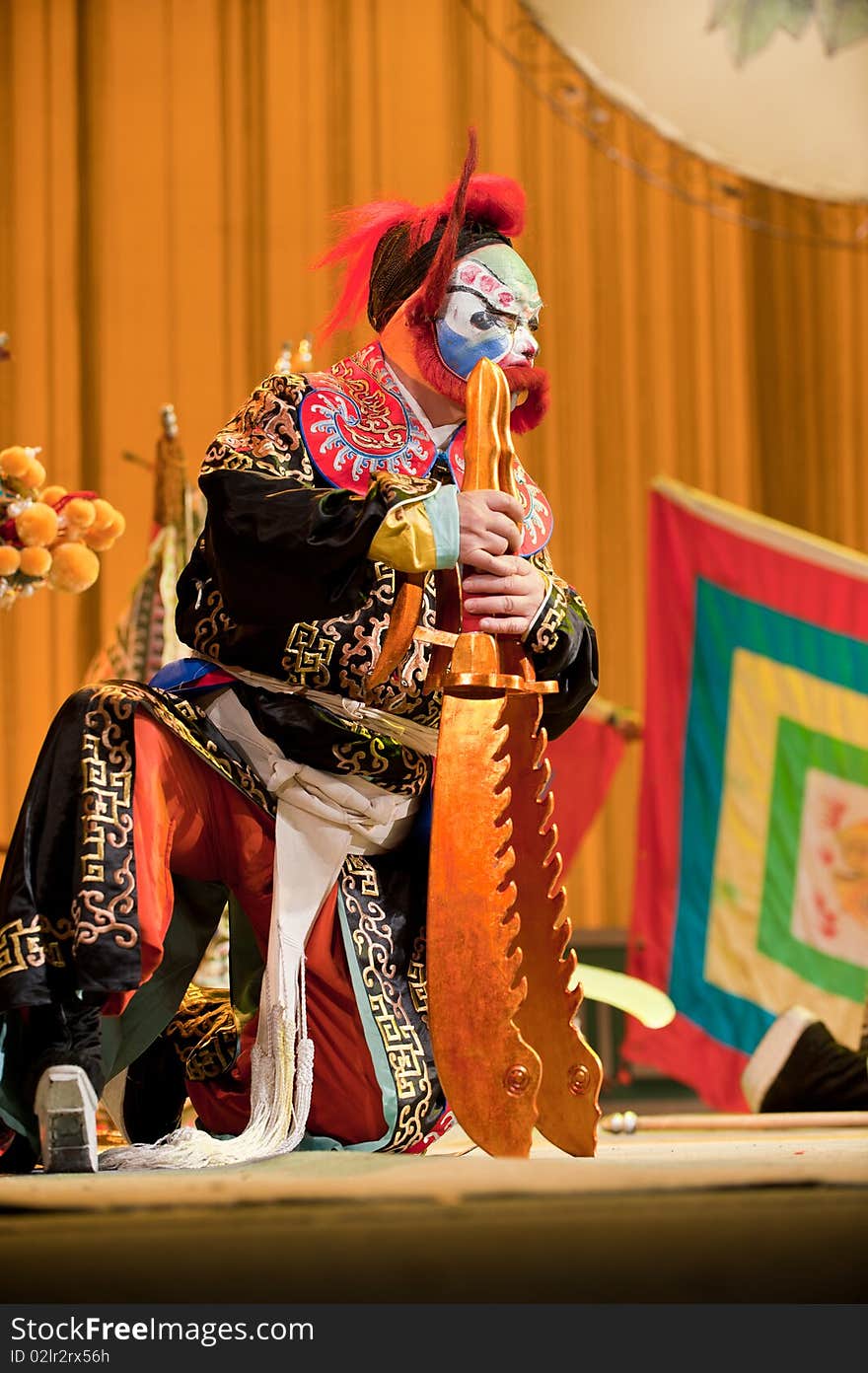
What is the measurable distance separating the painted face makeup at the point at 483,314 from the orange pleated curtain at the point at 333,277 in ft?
9.03

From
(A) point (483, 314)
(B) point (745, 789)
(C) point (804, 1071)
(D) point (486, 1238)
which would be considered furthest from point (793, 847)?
(D) point (486, 1238)

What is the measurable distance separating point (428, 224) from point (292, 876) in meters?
0.69

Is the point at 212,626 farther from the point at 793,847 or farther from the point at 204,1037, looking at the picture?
the point at 793,847

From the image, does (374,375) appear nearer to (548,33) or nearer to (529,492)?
(529,492)

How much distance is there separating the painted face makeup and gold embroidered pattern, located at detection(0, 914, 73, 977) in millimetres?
681

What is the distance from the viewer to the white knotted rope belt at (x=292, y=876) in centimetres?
155

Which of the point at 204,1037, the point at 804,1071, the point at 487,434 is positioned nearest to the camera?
the point at 487,434

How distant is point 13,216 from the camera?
4605 mm

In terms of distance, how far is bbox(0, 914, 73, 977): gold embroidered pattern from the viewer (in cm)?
145

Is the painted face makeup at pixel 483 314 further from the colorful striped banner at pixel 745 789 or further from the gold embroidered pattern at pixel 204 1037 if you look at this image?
the colorful striped banner at pixel 745 789

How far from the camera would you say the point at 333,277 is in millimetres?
4809

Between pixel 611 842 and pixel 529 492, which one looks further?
pixel 611 842

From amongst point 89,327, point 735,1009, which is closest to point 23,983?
point 735,1009

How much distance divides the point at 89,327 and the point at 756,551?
2.07 meters
